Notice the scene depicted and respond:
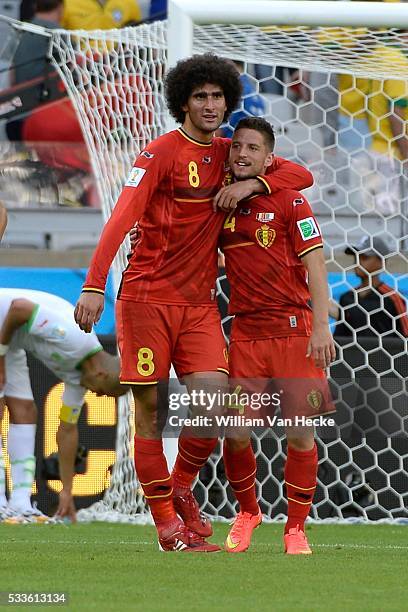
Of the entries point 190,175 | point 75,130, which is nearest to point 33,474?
point 190,175

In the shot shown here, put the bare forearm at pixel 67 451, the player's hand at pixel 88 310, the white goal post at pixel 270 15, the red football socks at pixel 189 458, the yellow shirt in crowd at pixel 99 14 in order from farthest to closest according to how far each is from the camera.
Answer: the yellow shirt in crowd at pixel 99 14
the bare forearm at pixel 67 451
the white goal post at pixel 270 15
the red football socks at pixel 189 458
the player's hand at pixel 88 310

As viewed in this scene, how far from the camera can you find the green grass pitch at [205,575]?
394 centimetres

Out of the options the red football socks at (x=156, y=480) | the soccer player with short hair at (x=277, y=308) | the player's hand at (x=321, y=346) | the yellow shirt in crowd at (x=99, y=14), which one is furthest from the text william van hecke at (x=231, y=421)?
the yellow shirt in crowd at (x=99, y=14)

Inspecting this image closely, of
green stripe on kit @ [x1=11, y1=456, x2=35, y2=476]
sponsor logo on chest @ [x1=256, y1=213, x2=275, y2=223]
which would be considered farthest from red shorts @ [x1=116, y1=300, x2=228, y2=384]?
green stripe on kit @ [x1=11, y1=456, x2=35, y2=476]

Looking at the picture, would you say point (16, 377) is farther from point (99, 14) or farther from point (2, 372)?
point (99, 14)

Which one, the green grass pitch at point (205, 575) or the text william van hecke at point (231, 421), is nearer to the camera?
the green grass pitch at point (205, 575)

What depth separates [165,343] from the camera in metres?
5.45

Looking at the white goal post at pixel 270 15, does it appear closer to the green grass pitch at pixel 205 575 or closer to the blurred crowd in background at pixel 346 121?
the blurred crowd in background at pixel 346 121

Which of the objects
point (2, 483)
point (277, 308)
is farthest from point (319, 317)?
point (2, 483)

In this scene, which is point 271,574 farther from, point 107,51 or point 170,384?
point 107,51

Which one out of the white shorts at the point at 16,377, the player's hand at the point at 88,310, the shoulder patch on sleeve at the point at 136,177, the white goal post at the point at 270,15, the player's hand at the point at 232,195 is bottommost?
the white shorts at the point at 16,377

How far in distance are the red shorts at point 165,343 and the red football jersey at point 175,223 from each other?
0.05 metres

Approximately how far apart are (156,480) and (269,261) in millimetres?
989

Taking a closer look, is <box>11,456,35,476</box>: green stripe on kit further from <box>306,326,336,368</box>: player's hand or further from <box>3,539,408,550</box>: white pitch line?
<box>306,326,336,368</box>: player's hand
